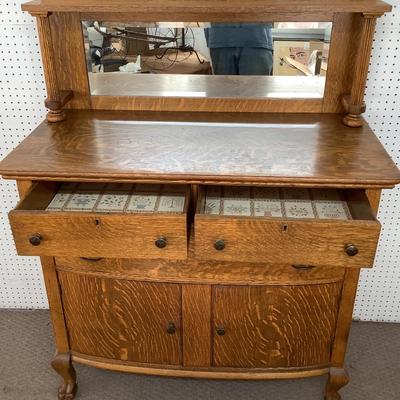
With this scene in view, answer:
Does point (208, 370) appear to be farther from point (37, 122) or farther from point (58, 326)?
point (37, 122)

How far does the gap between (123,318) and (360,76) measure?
973 millimetres

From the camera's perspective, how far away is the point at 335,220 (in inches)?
48.1

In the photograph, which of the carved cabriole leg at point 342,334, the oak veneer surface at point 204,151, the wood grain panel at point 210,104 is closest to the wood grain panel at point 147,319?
the oak veneer surface at point 204,151

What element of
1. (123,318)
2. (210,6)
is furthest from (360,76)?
(123,318)

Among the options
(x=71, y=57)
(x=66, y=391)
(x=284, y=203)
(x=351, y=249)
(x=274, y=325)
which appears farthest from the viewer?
(x=66, y=391)

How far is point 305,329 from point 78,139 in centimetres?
85

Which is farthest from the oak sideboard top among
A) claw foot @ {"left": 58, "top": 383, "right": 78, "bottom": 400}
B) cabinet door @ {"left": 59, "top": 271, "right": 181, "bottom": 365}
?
claw foot @ {"left": 58, "top": 383, "right": 78, "bottom": 400}

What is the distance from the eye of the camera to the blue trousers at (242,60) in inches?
61.2

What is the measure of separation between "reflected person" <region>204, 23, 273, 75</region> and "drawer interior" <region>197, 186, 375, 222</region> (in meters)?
0.41

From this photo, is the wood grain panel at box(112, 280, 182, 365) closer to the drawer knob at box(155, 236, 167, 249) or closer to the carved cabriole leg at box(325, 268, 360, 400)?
the drawer knob at box(155, 236, 167, 249)

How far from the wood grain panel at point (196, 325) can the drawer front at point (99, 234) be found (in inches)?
7.2

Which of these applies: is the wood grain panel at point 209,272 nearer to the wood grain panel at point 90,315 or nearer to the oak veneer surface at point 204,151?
the wood grain panel at point 90,315

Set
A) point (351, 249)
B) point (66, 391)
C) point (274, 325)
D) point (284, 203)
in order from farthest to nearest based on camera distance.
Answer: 1. point (66, 391)
2. point (274, 325)
3. point (284, 203)
4. point (351, 249)

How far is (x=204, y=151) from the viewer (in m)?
1.35
